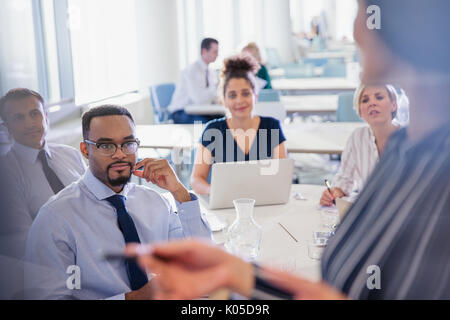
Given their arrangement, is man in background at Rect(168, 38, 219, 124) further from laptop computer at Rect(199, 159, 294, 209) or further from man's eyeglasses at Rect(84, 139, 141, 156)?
man's eyeglasses at Rect(84, 139, 141, 156)

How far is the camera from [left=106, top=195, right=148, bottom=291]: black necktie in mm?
1382

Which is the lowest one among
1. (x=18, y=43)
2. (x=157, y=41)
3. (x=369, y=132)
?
(x=369, y=132)

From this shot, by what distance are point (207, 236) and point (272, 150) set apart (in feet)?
3.58

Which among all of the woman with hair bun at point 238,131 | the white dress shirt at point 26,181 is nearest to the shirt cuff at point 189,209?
the white dress shirt at point 26,181

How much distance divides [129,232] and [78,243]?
145 millimetres

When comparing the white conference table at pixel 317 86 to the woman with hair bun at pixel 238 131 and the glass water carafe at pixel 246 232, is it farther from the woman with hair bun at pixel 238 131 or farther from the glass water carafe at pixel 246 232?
the glass water carafe at pixel 246 232

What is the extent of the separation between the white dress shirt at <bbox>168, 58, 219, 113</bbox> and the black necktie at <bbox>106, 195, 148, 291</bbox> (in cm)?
387

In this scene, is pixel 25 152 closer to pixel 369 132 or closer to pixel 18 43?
pixel 18 43

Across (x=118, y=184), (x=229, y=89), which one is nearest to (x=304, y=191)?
(x=229, y=89)

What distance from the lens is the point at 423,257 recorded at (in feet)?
1.97

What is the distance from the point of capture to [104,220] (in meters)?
1.41

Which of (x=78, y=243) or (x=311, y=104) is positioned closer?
(x=78, y=243)

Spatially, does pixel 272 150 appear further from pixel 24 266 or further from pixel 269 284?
pixel 269 284

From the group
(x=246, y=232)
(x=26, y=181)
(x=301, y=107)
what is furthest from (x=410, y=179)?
(x=301, y=107)
